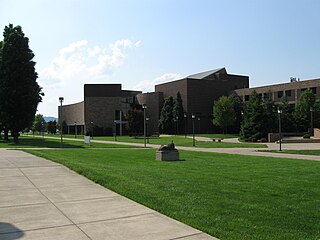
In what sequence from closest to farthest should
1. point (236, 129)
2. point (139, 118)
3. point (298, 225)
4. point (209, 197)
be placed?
point (298, 225)
point (209, 197)
point (139, 118)
point (236, 129)

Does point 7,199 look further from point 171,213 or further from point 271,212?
point 271,212

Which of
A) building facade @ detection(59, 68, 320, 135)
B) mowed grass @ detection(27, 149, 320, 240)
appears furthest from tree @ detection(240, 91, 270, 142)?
mowed grass @ detection(27, 149, 320, 240)

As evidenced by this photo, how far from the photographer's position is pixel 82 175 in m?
12.3

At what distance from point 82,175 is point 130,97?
99227 millimetres

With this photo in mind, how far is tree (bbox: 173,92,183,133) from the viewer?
8944 cm

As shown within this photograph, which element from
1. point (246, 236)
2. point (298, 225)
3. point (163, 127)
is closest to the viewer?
point (246, 236)

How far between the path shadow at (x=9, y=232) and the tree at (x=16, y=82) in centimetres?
4179

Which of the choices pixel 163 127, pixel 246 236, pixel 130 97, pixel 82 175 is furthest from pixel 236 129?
pixel 246 236

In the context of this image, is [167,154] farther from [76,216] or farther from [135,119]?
[135,119]

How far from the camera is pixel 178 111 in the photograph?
89.7m

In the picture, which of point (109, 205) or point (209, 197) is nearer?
point (109, 205)

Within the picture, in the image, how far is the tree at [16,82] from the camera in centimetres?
4556

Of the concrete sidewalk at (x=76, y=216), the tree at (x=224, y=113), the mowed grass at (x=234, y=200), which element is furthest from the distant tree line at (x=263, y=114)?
the concrete sidewalk at (x=76, y=216)

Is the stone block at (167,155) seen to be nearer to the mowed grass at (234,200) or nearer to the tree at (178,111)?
the mowed grass at (234,200)
